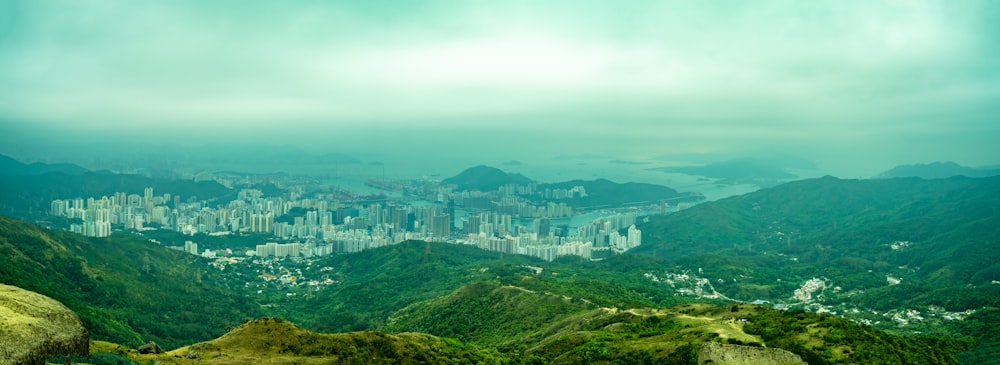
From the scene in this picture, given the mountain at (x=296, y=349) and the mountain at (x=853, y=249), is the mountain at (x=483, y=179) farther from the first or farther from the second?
the mountain at (x=296, y=349)

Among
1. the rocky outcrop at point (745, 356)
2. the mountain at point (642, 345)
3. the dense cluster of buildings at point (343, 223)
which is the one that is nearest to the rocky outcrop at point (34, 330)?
the mountain at point (642, 345)

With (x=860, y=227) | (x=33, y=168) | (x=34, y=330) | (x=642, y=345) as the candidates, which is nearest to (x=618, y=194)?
(x=860, y=227)

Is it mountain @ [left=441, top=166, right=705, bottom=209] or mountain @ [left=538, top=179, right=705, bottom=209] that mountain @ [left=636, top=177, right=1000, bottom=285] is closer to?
mountain @ [left=538, top=179, right=705, bottom=209]

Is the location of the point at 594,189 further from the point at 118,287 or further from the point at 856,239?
the point at 118,287

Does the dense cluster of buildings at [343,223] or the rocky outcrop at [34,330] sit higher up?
the rocky outcrop at [34,330]

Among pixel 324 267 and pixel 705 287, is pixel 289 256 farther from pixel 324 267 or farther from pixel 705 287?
pixel 705 287

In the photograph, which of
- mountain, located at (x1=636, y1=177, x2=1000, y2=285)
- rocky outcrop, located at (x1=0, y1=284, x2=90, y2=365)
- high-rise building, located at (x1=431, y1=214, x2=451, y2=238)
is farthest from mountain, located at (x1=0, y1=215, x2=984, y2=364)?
mountain, located at (x1=636, y1=177, x2=1000, y2=285)
